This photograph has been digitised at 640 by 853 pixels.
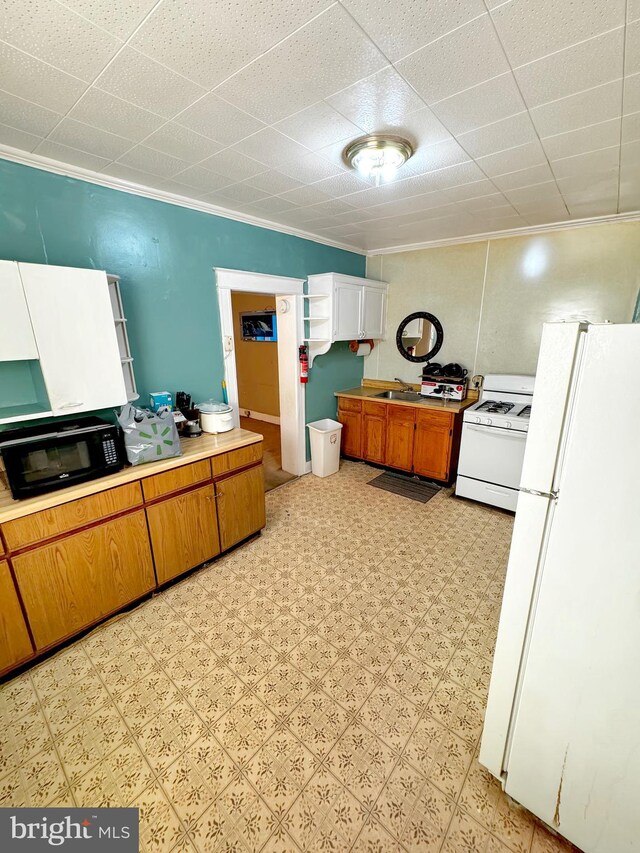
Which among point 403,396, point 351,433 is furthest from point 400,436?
point 351,433

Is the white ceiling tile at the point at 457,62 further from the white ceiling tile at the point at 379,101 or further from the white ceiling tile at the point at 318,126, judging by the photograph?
the white ceiling tile at the point at 318,126

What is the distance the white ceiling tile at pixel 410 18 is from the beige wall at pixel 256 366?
440 cm

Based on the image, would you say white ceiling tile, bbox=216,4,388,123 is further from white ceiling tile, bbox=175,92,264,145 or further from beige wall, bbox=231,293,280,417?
beige wall, bbox=231,293,280,417

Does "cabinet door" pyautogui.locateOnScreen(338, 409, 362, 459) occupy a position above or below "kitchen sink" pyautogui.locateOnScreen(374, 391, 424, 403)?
below

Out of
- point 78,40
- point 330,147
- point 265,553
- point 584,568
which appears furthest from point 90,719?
point 330,147

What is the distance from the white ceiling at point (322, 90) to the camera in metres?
1.05

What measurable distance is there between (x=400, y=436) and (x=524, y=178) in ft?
8.01

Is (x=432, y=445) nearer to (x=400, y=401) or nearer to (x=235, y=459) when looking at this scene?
(x=400, y=401)

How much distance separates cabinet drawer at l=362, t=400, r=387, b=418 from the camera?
3930mm

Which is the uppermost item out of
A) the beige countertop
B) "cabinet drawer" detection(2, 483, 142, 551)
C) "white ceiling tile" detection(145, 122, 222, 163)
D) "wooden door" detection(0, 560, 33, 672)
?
"white ceiling tile" detection(145, 122, 222, 163)

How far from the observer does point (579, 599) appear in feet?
3.14

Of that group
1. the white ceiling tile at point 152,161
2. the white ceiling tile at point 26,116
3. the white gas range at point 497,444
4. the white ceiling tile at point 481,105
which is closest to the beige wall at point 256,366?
the white gas range at point 497,444

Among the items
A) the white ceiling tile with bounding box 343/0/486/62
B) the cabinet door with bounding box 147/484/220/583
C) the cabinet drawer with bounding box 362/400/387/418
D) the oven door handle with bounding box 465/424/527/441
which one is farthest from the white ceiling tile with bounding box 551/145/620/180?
the cabinet door with bounding box 147/484/220/583

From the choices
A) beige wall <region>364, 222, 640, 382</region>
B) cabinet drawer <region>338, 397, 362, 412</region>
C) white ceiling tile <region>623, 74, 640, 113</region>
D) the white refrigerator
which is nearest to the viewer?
the white refrigerator
